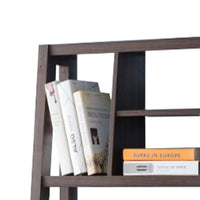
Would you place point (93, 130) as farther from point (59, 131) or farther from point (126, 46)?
point (126, 46)

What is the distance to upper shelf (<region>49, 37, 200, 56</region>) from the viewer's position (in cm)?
284

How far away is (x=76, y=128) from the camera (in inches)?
115

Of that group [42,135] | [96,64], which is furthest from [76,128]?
[96,64]

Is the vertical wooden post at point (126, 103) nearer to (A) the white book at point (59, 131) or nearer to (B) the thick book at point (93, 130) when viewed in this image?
(B) the thick book at point (93, 130)

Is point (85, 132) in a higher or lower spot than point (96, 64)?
lower

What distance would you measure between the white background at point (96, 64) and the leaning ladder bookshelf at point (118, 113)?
0.31m

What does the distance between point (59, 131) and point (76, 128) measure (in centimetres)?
8

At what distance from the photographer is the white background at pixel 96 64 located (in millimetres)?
3400

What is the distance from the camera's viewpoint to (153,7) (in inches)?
142

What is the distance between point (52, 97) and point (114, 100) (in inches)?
10.7

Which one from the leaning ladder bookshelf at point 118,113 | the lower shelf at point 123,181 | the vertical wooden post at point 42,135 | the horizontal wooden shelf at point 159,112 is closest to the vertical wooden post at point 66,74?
the leaning ladder bookshelf at point 118,113

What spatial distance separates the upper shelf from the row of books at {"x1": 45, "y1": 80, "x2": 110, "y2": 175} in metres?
0.15

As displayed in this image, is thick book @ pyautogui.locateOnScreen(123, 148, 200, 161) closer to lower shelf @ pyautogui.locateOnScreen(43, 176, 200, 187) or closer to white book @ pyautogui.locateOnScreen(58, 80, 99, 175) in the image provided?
lower shelf @ pyautogui.locateOnScreen(43, 176, 200, 187)

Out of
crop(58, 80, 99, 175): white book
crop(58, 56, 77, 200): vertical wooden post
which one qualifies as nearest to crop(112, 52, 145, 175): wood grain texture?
crop(58, 80, 99, 175): white book
